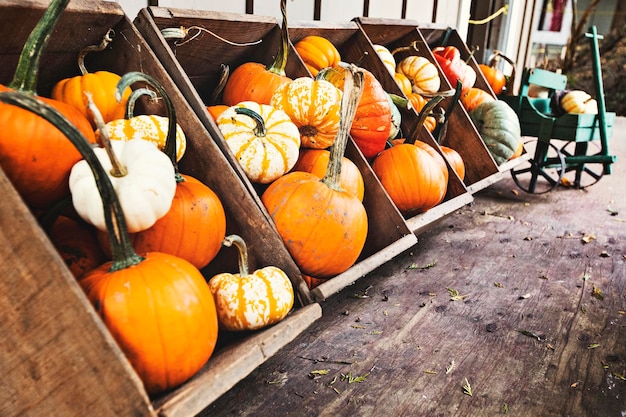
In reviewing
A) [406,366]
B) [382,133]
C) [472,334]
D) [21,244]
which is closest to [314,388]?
[406,366]

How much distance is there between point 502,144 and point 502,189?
0.63 metres

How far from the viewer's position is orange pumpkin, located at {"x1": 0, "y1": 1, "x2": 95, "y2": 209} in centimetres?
101

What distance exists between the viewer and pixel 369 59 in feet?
8.45

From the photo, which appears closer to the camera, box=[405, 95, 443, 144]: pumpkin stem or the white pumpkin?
the white pumpkin

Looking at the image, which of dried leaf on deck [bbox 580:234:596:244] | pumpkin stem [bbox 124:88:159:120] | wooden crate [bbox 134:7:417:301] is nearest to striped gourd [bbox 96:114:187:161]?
pumpkin stem [bbox 124:88:159:120]

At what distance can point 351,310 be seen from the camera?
5.72 ft

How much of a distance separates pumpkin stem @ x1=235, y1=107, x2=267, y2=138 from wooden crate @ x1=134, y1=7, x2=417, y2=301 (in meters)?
0.09

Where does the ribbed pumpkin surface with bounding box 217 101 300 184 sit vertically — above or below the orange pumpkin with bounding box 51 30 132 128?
below

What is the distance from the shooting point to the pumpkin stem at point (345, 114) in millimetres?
1422

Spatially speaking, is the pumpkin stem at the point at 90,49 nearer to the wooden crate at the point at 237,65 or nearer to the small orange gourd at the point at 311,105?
the wooden crate at the point at 237,65

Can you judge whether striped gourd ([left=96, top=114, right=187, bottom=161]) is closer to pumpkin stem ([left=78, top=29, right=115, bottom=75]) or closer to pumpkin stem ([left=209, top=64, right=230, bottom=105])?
pumpkin stem ([left=78, top=29, right=115, bottom=75])

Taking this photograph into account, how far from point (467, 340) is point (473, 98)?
2191mm

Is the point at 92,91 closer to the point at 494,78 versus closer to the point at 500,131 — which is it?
the point at 500,131

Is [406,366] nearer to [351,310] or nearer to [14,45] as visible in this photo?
[351,310]
